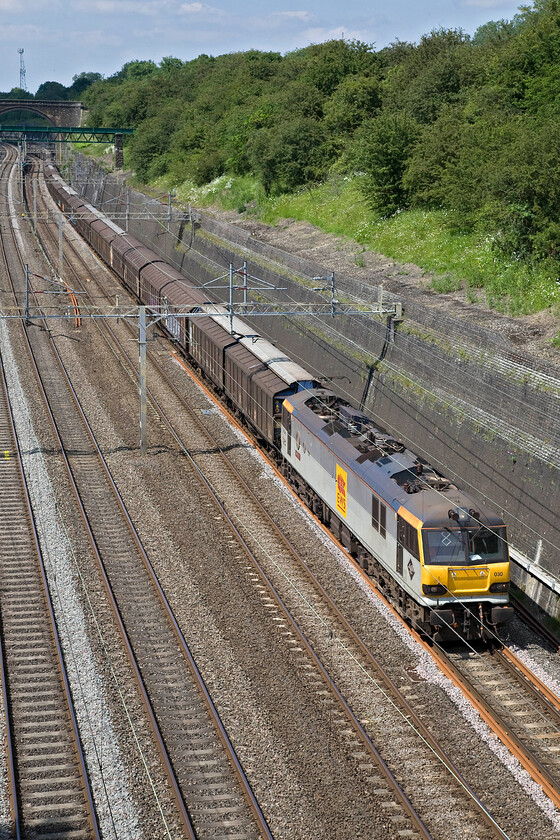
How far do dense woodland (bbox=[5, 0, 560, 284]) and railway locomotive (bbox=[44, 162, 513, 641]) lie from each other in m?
11.4

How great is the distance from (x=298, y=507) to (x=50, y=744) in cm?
1164

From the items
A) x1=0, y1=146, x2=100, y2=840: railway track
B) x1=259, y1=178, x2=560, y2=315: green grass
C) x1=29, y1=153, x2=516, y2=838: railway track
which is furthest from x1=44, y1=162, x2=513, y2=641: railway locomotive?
x1=259, y1=178, x2=560, y2=315: green grass

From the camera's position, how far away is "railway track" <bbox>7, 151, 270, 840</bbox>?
42.7 ft

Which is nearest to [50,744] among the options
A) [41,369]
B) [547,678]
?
[547,678]

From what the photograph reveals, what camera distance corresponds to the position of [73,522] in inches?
933

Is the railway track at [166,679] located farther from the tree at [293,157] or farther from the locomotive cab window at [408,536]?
the tree at [293,157]

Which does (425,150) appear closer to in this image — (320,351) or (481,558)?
(320,351)

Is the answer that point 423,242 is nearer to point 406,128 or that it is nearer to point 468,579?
point 406,128

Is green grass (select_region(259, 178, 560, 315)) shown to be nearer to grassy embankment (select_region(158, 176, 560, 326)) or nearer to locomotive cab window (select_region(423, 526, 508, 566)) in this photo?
grassy embankment (select_region(158, 176, 560, 326))

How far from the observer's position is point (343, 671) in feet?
55.1

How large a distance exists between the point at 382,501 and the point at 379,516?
0.44 metres

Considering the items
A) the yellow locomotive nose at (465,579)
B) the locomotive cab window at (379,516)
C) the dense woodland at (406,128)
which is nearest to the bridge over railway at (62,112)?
the dense woodland at (406,128)

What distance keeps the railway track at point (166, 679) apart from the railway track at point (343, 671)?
2.11 m

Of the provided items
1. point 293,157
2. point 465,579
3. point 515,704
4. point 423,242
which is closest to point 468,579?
point 465,579
